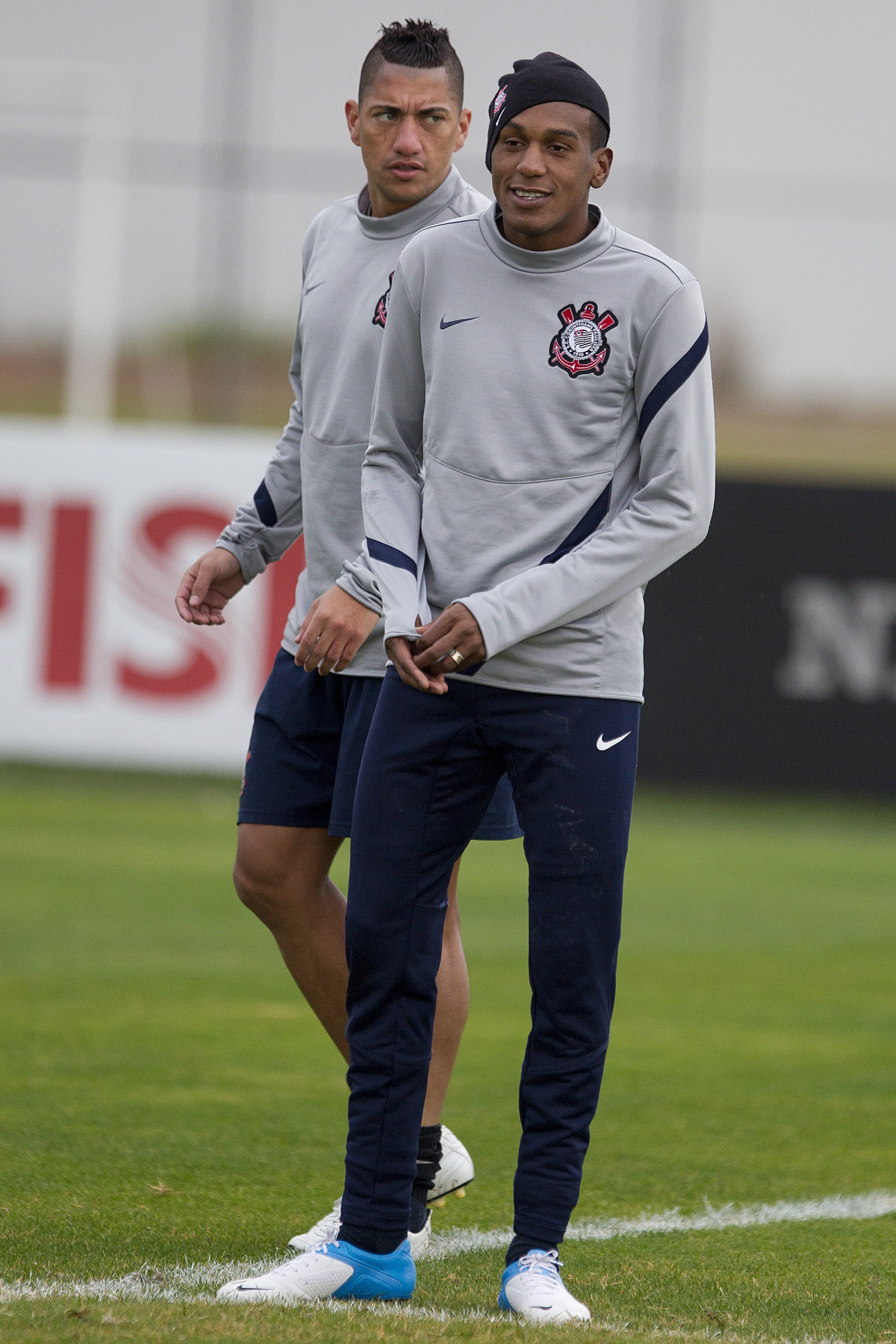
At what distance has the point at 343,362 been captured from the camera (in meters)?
3.85

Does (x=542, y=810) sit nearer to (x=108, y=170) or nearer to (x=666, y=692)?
(x=666, y=692)

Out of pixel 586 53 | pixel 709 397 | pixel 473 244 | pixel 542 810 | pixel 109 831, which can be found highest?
pixel 586 53

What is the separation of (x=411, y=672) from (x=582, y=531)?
1.29ft

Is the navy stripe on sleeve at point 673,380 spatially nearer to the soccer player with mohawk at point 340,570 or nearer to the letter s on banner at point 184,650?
the soccer player with mohawk at point 340,570

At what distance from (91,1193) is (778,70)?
18.7m

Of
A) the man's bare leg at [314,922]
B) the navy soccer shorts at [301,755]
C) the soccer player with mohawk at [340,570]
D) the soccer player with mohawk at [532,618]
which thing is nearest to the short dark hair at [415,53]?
the soccer player with mohawk at [340,570]

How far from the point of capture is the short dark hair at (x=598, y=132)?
3.23 m

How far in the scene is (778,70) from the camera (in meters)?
20.5

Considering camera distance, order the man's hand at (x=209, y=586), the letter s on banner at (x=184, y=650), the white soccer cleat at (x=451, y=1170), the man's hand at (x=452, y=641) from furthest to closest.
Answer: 1. the letter s on banner at (x=184, y=650)
2. the man's hand at (x=209, y=586)
3. the white soccer cleat at (x=451, y=1170)
4. the man's hand at (x=452, y=641)

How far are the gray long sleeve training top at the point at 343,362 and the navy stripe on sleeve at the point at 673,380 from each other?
0.72m

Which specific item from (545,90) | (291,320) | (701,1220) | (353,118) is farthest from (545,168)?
(291,320)

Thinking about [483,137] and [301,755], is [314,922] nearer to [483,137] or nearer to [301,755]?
[301,755]

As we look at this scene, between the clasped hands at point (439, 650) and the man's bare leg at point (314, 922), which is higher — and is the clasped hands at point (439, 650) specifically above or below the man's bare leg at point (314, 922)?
above

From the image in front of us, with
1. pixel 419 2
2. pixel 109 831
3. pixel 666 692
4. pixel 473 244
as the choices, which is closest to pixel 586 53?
pixel 419 2
